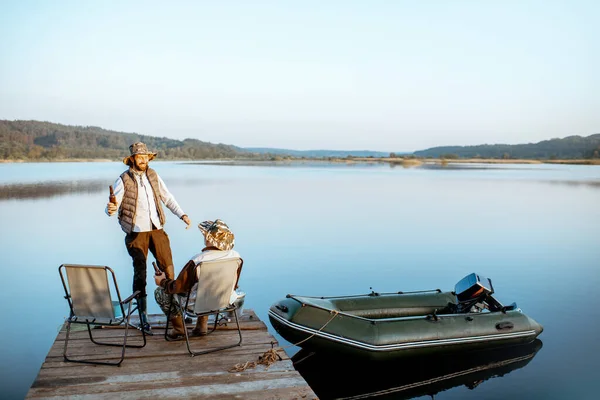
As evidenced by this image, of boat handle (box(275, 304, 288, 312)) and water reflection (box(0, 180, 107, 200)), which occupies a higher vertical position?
boat handle (box(275, 304, 288, 312))

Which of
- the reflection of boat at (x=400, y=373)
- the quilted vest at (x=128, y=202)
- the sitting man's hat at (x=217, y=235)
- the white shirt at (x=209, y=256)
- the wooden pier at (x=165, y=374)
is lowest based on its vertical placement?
the reflection of boat at (x=400, y=373)

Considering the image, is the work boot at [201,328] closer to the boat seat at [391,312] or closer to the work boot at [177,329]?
the work boot at [177,329]

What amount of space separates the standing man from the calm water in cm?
191

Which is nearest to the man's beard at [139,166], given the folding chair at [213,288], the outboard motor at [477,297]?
the folding chair at [213,288]

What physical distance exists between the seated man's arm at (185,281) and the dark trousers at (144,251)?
739mm

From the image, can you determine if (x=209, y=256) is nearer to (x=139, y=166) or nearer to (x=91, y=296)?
(x=91, y=296)

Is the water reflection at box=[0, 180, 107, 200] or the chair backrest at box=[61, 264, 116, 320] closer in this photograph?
the chair backrest at box=[61, 264, 116, 320]

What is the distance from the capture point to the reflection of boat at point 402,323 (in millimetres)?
5785

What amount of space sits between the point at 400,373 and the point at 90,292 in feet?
12.4

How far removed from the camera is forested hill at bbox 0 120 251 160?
225 feet

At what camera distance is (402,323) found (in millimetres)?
6031

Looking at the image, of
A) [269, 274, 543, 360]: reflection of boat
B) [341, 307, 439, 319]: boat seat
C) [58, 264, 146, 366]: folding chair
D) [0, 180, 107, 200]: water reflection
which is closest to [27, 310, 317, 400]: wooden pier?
[58, 264, 146, 366]: folding chair

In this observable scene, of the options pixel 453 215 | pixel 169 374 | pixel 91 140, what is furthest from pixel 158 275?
pixel 91 140

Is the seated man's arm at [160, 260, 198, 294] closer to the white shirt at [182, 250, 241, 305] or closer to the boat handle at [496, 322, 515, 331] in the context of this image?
the white shirt at [182, 250, 241, 305]
